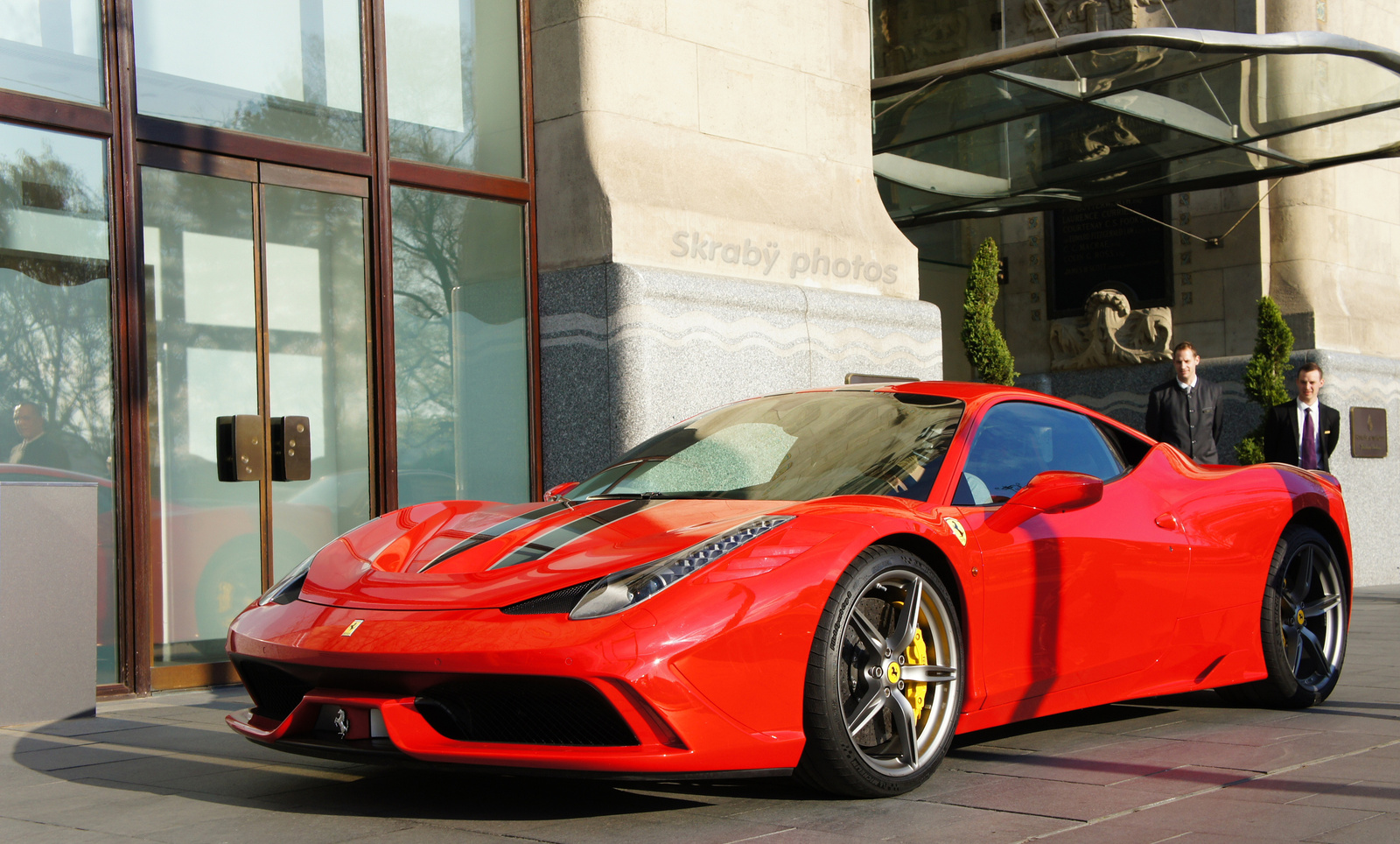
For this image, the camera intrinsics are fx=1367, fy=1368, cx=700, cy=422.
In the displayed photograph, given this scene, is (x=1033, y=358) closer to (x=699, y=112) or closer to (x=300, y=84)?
(x=699, y=112)

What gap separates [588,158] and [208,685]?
3855mm

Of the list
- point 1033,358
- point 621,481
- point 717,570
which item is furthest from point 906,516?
point 1033,358

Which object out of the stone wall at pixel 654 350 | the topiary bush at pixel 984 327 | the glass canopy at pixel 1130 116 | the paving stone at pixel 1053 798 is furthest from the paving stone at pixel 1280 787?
the topiary bush at pixel 984 327

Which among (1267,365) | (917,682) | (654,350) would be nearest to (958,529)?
(917,682)

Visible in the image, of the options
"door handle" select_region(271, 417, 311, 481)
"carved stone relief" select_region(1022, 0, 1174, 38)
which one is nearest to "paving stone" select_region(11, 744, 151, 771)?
"door handle" select_region(271, 417, 311, 481)

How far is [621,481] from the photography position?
15.9 ft

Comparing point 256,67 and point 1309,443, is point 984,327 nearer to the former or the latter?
point 1309,443

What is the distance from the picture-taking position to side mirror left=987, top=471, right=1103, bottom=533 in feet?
14.3

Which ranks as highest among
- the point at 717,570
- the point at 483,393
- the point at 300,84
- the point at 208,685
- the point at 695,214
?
the point at 300,84

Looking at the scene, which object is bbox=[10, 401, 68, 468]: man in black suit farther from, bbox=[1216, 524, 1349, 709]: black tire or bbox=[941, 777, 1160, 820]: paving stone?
bbox=[1216, 524, 1349, 709]: black tire

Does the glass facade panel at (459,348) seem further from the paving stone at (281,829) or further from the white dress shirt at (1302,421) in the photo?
the white dress shirt at (1302,421)

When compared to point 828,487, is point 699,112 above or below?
above

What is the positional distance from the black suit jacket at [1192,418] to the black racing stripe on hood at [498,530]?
5672 mm

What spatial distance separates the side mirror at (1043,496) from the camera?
435 cm
